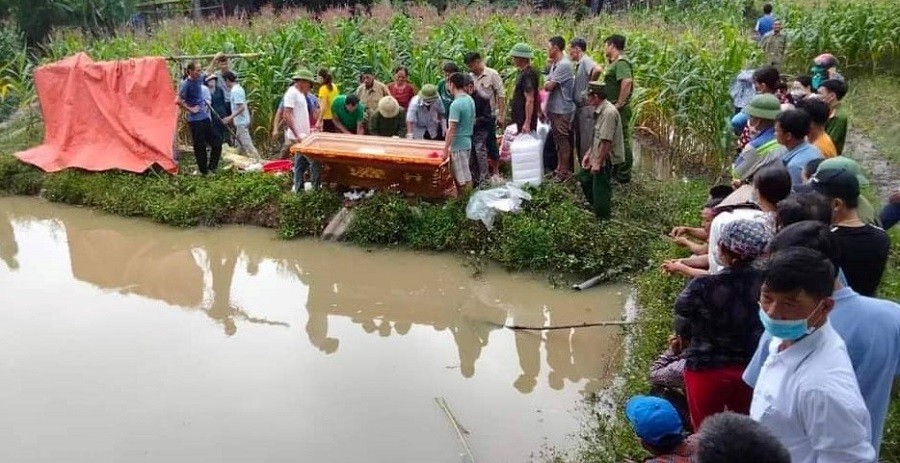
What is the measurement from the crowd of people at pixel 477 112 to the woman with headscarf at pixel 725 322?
3.51m

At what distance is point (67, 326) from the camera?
6273 mm

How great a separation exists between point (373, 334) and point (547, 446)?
6.74 ft

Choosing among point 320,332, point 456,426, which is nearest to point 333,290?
point 320,332

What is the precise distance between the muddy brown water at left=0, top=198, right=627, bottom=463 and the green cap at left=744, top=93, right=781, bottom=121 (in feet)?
6.23

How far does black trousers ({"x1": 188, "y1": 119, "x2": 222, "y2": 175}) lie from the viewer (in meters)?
9.16

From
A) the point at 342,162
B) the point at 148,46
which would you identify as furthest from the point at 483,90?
the point at 148,46

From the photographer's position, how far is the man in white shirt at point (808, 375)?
201cm

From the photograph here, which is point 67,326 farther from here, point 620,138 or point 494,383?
point 620,138

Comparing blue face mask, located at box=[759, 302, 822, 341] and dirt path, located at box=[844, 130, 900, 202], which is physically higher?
blue face mask, located at box=[759, 302, 822, 341]

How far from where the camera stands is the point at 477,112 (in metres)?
7.89

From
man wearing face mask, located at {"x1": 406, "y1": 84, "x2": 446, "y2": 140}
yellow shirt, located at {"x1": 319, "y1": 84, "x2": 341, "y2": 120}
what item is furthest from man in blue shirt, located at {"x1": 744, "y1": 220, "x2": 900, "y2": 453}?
yellow shirt, located at {"x1": 319, "y1": 84, "x2": 341, "y2": 120}

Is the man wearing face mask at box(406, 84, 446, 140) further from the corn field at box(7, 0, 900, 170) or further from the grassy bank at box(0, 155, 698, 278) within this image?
the corn field at box(7, 0, 900, 170)

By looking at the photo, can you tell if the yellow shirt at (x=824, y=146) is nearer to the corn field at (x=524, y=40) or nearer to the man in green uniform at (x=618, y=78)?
the man in green uniform at (x=618, y=78)

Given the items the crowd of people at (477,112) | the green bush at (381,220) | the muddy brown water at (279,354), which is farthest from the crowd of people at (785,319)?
the green bush at (381,220)
